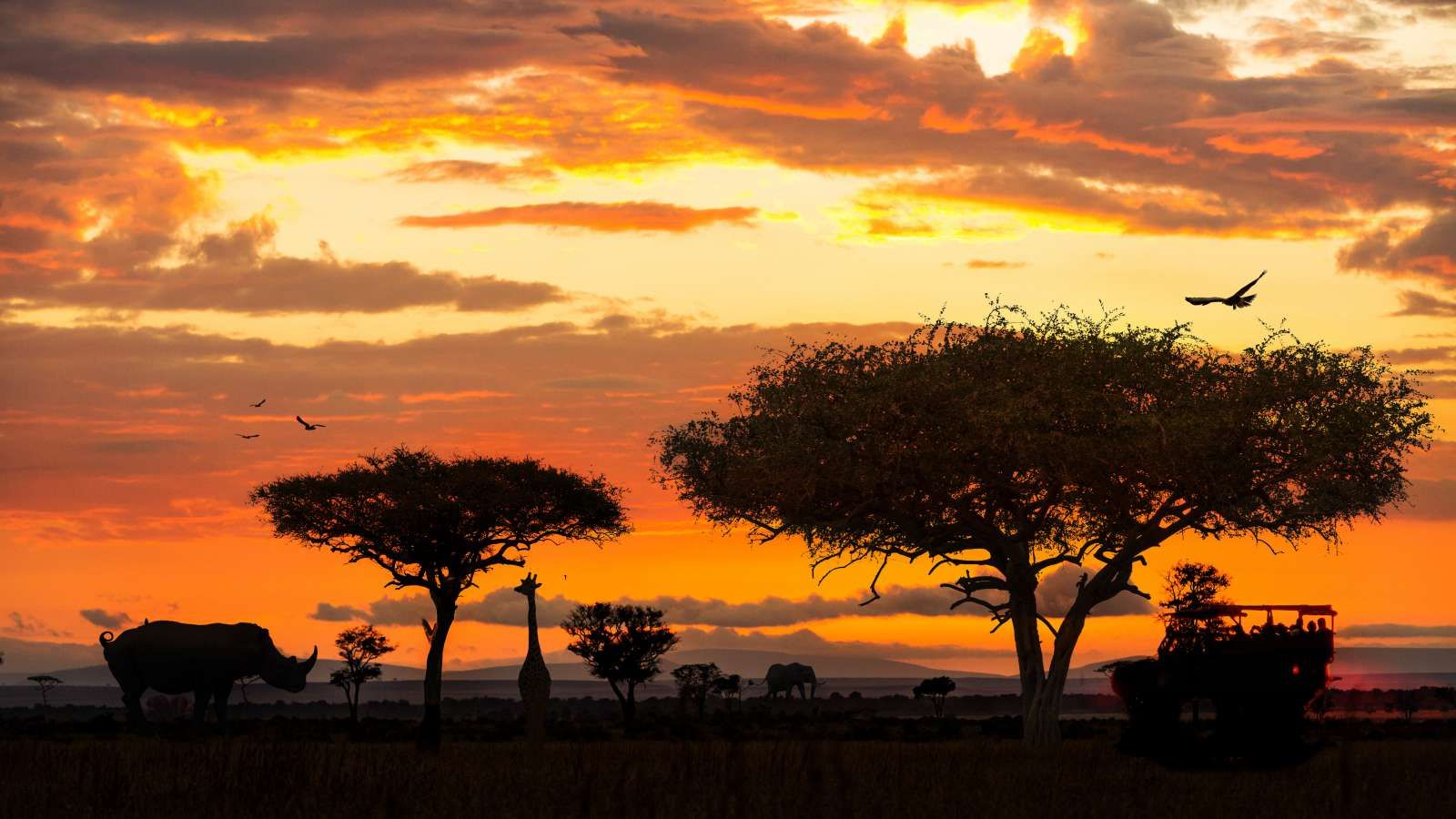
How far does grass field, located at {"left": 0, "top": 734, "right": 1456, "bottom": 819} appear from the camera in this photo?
19.3m

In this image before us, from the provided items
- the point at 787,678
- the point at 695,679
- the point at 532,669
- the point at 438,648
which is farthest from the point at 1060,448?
the point at 787,678

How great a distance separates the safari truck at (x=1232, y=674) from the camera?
2969cm

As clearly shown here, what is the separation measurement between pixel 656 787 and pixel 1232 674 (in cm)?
1394

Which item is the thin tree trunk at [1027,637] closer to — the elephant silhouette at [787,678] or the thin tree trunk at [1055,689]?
the thin tree trunk at [1055,689]

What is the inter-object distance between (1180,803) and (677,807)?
27.0 feet

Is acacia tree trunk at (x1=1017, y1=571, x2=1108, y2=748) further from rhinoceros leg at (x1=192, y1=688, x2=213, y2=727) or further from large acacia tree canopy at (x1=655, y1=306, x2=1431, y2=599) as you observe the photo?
rhinoceros leg at (x1=192, y1=688, x2=213, y2=727)

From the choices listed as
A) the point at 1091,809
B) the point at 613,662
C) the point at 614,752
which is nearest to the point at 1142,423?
the point at 614,752

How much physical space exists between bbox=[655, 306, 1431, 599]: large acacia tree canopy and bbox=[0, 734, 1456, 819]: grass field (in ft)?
37.4

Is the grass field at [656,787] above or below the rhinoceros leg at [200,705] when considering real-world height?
below

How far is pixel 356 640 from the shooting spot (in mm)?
87500

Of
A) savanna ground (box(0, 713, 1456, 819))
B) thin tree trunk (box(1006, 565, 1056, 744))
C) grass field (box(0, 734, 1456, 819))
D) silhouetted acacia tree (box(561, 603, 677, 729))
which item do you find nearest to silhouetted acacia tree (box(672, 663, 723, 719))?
silhouetted acacia tree (box(561, 603, 677, 729))

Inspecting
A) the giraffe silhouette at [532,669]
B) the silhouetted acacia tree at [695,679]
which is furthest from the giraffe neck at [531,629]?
the silhouetted acacia tree at [695,679]

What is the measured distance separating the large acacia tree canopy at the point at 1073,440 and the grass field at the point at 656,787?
1140 centimetres

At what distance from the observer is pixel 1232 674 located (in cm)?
2992
